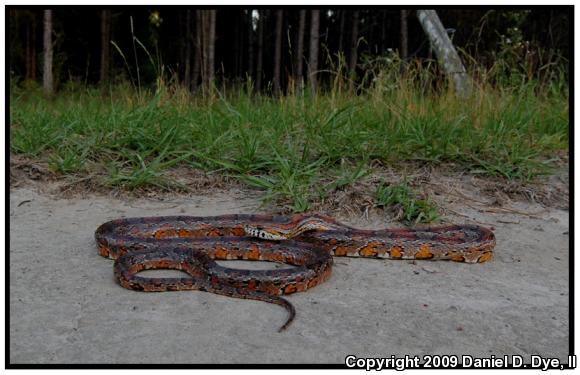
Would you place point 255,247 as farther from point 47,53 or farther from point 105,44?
point 105,44

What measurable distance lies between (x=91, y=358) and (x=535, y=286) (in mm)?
3085

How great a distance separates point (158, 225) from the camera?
5387 mm

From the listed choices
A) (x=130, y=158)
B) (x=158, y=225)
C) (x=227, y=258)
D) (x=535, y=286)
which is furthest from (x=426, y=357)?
(x=130, y=158)

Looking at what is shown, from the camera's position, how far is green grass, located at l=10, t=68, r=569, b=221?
6.59 metres

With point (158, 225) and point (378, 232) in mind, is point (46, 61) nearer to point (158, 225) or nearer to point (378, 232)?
point (158, 225)

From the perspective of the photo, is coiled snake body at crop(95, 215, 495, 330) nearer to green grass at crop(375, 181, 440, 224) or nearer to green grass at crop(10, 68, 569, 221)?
green grass at crop(375, 181, 440, 224)

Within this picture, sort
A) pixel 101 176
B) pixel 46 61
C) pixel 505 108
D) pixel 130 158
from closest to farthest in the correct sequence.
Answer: pixel 101 176
pixel 130 158
pixel 505 108
pixel 46 61

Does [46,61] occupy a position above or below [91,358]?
above

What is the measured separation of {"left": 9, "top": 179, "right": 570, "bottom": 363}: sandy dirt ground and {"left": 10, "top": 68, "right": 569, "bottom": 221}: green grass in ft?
4.29

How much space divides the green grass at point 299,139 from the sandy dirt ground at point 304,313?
1.31m

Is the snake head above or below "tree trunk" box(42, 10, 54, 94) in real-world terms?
below

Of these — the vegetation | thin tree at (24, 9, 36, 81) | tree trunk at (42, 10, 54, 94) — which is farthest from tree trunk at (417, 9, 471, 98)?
thin tree at (24, 9, 36, 81)

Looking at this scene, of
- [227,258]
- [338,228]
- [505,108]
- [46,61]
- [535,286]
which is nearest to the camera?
[535,286]

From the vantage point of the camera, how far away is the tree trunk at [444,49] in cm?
1119
